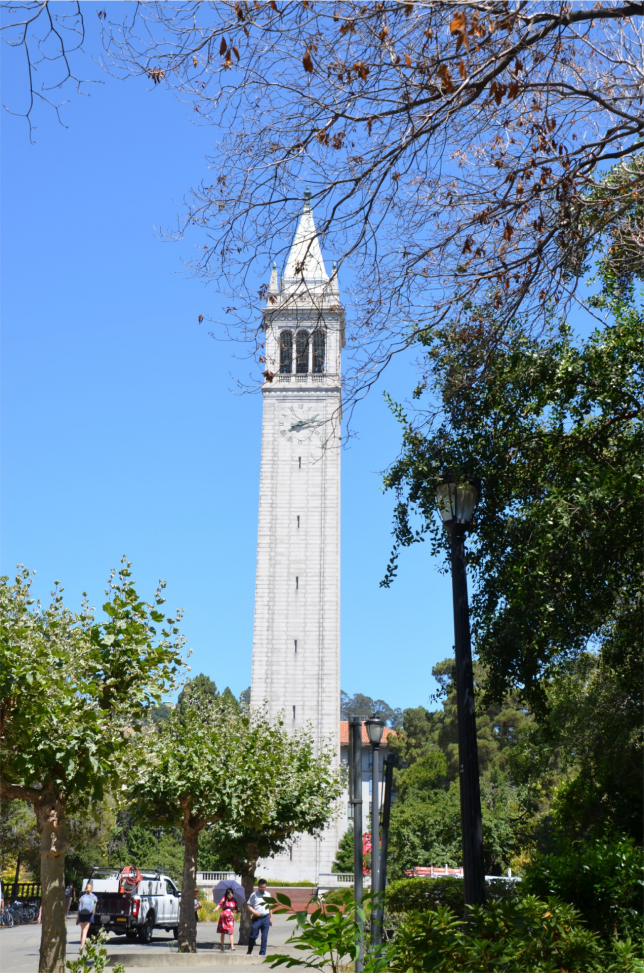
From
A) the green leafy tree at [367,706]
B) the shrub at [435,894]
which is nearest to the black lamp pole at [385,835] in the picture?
the shrub at [435,894]

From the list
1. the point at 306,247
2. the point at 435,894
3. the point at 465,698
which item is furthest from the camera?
the point at 435,894

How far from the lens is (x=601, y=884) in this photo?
7.88 m

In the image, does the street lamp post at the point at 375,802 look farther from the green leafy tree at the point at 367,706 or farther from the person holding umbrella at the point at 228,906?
the green leafy tree at the point at 367,706

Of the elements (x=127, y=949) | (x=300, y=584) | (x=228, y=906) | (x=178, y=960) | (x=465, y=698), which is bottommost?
(x=127, y=949)

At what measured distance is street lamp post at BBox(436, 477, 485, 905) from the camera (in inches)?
284

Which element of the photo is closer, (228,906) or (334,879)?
(228,906)

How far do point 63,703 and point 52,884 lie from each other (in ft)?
6.24

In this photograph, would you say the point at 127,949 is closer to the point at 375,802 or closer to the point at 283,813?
the point at 283,813

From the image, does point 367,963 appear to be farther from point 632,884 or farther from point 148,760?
point 148,760

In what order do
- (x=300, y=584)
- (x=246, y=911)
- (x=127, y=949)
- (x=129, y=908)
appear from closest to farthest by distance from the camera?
1. (x=127, y=949)
2. (x=246, y=911)
3. (x=129, y=908)
4. (x=300, y=584)

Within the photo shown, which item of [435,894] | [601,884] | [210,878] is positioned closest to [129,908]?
[435,894]

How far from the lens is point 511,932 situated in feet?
17.0

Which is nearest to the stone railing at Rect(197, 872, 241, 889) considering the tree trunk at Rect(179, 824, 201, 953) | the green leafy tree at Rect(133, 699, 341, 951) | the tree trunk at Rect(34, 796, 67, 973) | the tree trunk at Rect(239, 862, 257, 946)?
the tree trunk at Rect(239, 862, 257, 946)

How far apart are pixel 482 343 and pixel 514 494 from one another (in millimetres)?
2698
